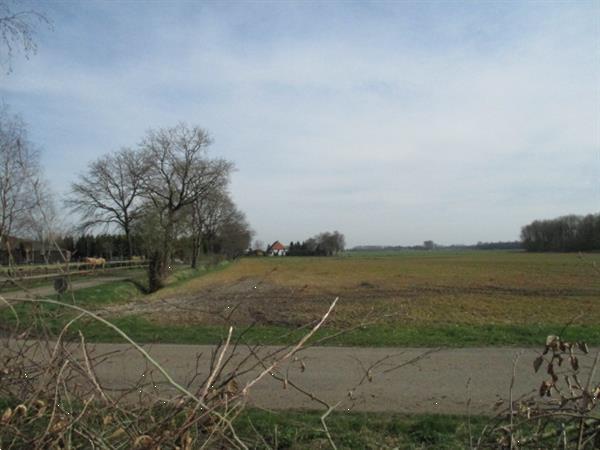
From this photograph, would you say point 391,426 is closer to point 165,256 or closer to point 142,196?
A: point 165,256

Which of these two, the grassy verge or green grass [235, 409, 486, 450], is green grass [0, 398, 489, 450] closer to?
green grass [235, 409, 486, 450]

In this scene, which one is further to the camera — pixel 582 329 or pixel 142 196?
pixel 142 196

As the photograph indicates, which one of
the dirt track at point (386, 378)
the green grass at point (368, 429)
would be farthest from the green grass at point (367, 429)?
the dirt track at point (386, 378)

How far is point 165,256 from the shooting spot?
34.7 meters

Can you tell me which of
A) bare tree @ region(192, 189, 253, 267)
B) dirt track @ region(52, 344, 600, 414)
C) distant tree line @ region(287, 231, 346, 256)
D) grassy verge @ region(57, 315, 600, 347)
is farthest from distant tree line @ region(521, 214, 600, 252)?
distant tree line @ region(287, 231, 346, 256)

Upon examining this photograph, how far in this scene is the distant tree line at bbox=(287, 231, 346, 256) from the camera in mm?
131288

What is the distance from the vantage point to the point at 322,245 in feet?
501

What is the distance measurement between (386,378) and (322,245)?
145m

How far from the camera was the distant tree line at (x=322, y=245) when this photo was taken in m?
131

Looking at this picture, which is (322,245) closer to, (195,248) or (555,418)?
(195,248)

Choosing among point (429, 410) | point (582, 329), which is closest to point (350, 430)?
point (429, 410)

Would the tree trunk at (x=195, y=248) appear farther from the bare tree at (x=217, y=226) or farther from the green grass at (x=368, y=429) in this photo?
the green grass at (x=368, y=429)

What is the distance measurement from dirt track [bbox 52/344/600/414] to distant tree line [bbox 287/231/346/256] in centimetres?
10776

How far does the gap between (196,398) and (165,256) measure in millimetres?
33708
